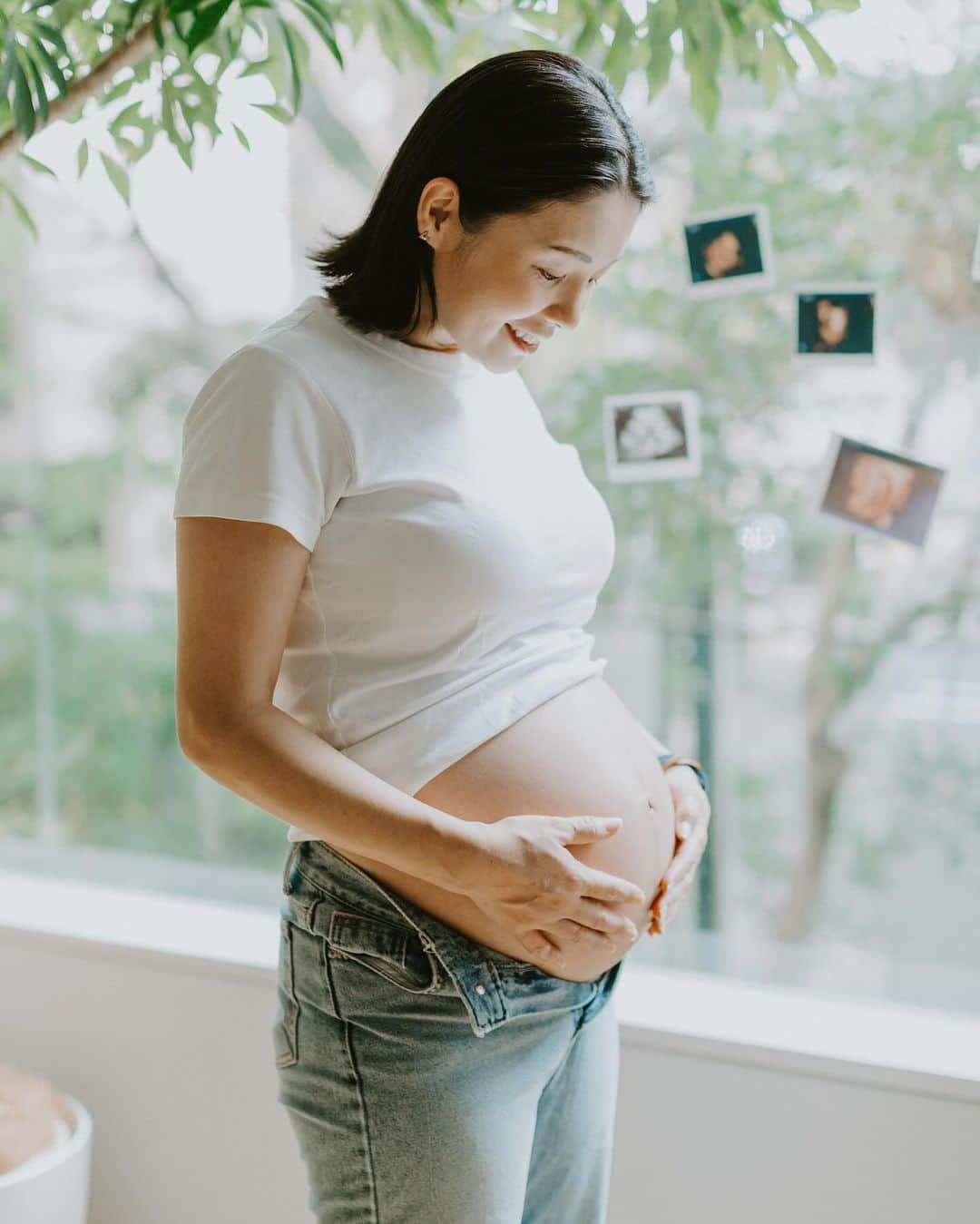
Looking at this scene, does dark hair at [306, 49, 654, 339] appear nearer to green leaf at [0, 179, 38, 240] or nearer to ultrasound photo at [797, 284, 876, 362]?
ultrasound photo at [797, 284, 876, 362]

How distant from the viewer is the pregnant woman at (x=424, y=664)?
2.90 feet

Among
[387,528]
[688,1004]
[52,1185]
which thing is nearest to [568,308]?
[387,528]

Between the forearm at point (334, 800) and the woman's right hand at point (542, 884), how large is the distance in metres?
0.02

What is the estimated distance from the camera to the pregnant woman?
88 cm

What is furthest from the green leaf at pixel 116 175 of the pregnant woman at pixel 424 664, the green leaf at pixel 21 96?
the pregnant woman at pixel 424 664

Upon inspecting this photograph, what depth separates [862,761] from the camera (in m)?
1.57

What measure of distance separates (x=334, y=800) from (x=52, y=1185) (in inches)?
30.8

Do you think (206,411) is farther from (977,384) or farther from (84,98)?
(977,384)

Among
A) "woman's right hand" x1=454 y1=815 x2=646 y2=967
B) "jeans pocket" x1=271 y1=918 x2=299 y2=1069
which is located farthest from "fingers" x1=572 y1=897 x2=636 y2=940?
"jeans pocket" x1=271 y1=918 x2=299 y2=1069

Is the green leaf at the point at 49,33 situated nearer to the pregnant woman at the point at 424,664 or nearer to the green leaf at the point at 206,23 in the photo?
the green leaf at the point at 206,23

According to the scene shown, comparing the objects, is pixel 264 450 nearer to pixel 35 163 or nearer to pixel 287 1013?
pixel 287 1013

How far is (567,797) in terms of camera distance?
999mm

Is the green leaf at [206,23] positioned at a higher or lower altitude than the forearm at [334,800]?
higher

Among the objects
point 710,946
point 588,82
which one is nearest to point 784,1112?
point 710,946
